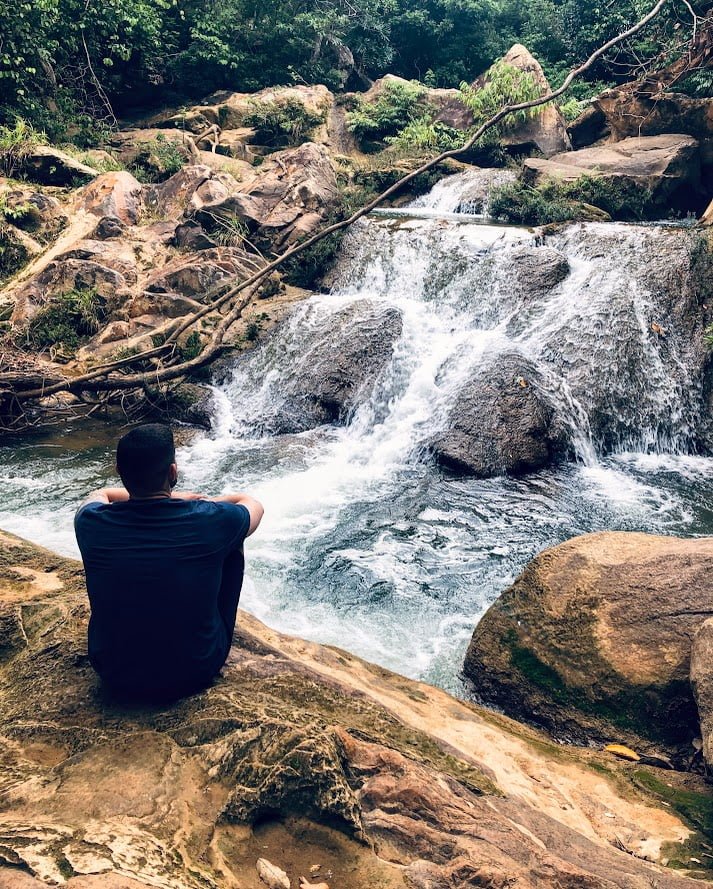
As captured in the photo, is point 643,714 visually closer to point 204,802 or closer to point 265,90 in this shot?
point 204,802

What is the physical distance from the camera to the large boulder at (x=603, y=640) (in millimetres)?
3656

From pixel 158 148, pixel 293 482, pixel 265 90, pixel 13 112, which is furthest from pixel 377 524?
pixel 265 90

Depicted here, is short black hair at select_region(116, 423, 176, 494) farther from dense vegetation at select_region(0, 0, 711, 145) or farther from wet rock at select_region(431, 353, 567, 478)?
dense vegetation at select_region(0, 0, 711, 145)

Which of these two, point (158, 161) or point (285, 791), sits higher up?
point (158, 161)

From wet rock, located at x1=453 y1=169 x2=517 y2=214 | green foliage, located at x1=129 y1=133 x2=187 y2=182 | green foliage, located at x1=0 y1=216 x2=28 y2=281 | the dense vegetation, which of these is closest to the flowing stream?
wet rock, located at x1=453 y1=169 x2=517 y2=214

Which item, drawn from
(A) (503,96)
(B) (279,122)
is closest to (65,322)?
(B) (279,122)

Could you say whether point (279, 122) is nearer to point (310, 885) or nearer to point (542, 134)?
point (542, 134)

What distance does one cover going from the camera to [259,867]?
6.02ft

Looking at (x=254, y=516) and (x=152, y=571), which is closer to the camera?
(x=152, y=571)

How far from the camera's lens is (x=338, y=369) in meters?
9.88

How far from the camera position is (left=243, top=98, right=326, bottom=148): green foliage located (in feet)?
57.5

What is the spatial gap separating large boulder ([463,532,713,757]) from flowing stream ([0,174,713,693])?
618 millimetres

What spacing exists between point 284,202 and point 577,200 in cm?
600

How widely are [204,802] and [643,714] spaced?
2.66m
